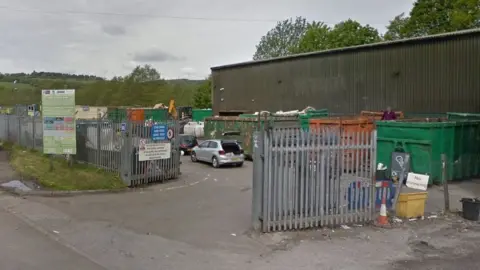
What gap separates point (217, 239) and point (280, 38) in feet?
294

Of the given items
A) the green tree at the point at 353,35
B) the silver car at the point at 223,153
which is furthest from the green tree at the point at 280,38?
the silver car at the point at 223,153

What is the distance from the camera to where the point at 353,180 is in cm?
938

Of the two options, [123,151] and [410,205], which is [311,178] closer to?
[410,205]

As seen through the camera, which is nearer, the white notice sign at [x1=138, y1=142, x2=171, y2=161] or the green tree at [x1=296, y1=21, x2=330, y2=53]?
the white notice sign at [x1=138, y1=142, x2=171, y2=161]

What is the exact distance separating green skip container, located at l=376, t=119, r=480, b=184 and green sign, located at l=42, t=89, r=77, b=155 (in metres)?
11.3

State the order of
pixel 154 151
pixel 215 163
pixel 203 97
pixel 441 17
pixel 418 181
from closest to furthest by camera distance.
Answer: pixel 418 181 < pixel 154 151 < pixel 215 163 < pixel 441 17 < pixel 203 97

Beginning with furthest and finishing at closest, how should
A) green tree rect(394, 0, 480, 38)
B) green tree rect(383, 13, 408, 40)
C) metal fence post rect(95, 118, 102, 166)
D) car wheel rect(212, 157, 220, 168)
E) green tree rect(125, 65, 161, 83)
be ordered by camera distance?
1. green tree rect(125, 65, 161, 83)
2. green tree rect(383, 13, 408, 40)
3. green tree rect(394, 0, 480, 38)
4. car wheel rect(212, 157, 220, 168)
5. metal fence post rect(95, 118, 102, 166)

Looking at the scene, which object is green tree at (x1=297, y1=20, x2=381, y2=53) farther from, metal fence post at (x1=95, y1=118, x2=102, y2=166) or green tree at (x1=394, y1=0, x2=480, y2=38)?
metal fence post at (x1=95, y1=118, x2=102, y2=166)

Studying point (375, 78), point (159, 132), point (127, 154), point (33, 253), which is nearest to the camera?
point (33, 253)

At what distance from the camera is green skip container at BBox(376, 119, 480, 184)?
15359 mm

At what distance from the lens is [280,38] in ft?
312

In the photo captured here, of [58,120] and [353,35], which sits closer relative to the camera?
[58,120]

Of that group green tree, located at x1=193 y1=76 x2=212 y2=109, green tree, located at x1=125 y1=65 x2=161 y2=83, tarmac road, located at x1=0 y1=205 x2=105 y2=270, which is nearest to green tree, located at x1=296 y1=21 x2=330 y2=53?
green tree, located at x1=193 y1=76 x2=212 y2=109

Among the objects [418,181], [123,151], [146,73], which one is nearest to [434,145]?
[418,181]
